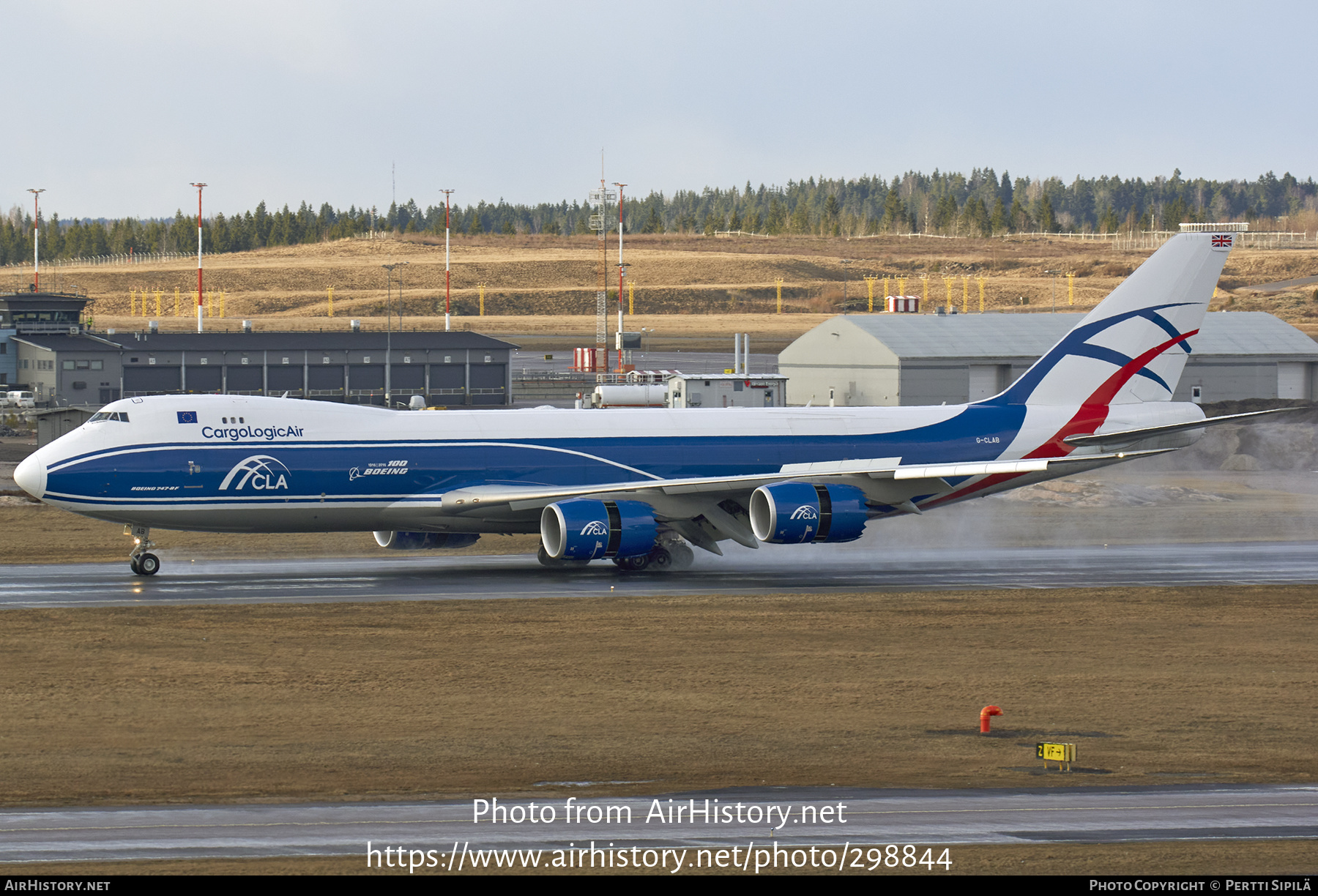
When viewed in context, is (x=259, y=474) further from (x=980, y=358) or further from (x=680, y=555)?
(x=980, y=358)

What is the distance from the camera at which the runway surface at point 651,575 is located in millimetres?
38219

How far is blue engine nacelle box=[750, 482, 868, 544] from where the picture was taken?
41.2 meters

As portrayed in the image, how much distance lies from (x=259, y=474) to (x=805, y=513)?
14.8 meters

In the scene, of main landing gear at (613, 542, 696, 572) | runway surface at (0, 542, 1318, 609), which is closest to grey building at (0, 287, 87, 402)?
runway surface at (0, 542, 1318, 609)

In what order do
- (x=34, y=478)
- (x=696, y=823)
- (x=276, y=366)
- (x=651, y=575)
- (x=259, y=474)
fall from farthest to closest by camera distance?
1. (x=276, y=366)
2. (x=651, y=575)
3. (x=259, y=474)
4. (x=34, y=478)
5. (x=696, y=823)

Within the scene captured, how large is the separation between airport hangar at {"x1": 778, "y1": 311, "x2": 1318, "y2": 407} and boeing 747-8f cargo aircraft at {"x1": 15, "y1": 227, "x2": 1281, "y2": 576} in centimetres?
3669

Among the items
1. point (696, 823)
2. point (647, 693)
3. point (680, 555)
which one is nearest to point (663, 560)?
point (680, 555)

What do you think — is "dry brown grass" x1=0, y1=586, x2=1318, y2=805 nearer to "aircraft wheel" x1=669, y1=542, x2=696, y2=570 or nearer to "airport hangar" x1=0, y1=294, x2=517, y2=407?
"aircraft wheel" x1=669, y1=542, x2=696, y2=570

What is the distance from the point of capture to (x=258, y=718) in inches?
953

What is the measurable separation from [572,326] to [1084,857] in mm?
182386

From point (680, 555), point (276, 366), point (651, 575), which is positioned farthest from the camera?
point (276, 366)

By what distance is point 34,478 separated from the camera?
3928 cm

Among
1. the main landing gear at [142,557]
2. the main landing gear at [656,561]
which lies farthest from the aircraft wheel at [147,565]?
the main landing gear at [656,561]

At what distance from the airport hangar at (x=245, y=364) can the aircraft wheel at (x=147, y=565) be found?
50655 mm
